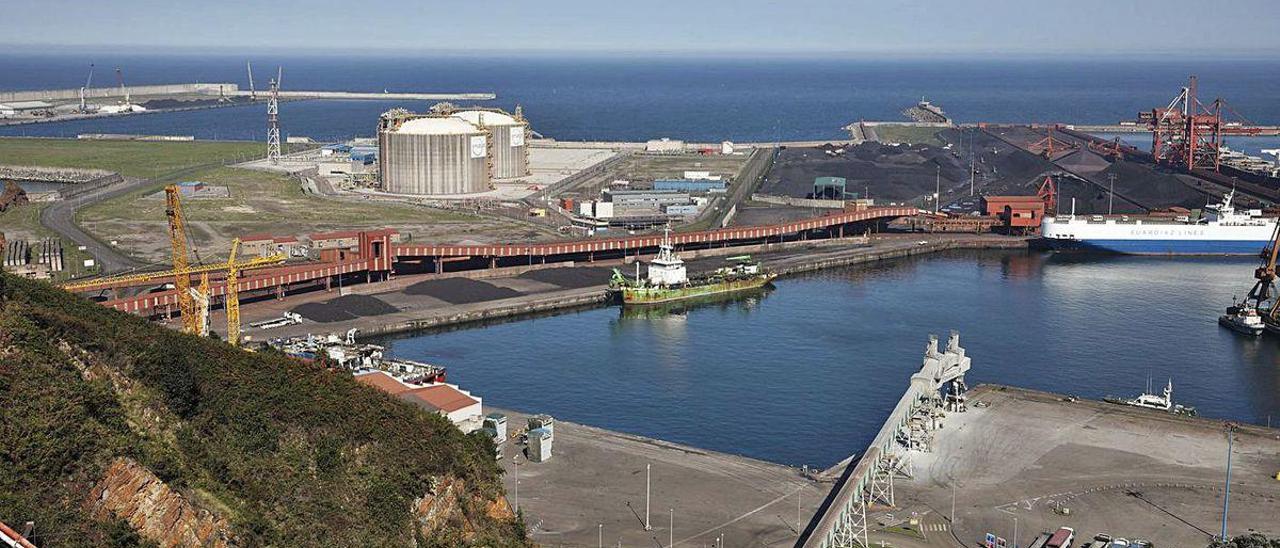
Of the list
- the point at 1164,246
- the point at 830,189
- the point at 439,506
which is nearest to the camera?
the point at 439,506

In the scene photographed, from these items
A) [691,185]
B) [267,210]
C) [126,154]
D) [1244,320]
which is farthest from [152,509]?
[126,154]

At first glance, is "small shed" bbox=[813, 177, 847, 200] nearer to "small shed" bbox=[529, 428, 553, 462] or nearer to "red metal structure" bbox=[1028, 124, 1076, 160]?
"red metal structure" bbox=[1028, 124, 1076, 160]

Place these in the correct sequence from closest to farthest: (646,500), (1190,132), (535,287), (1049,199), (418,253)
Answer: (646,500) < (535,287) < (418,253) < (1049,199) < (1190,132)

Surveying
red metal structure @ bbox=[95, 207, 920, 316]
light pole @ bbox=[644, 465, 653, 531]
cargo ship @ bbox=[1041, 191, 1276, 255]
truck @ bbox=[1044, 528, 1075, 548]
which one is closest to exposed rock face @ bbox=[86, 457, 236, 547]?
light pole @ bbox=[644, 465, 653, 531]

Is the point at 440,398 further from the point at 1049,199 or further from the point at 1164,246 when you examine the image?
the point at 1049,199

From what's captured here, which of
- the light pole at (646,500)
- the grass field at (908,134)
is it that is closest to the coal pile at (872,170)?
the grass field at (908,134)
